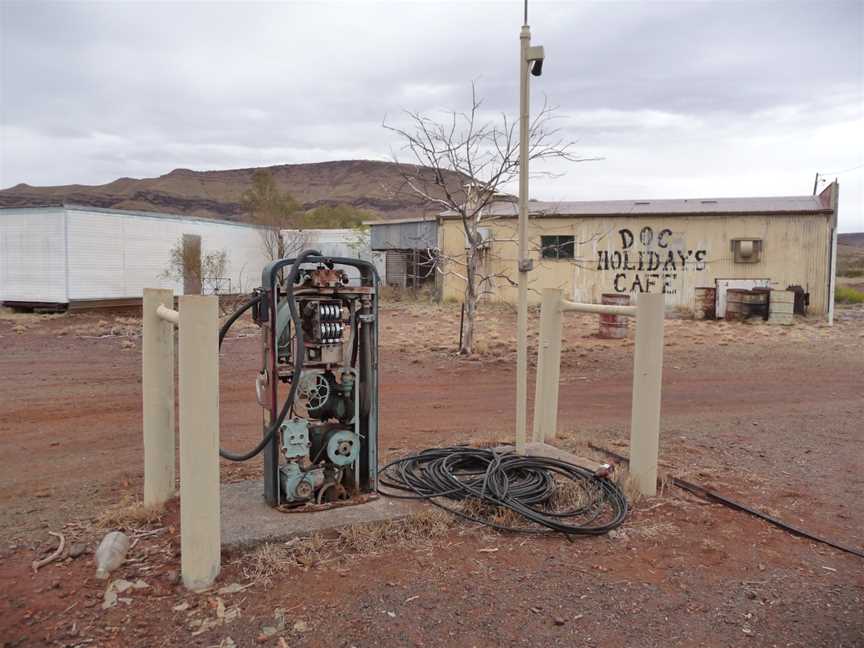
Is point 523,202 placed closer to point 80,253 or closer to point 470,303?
point 470,303

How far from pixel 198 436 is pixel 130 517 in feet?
3.83

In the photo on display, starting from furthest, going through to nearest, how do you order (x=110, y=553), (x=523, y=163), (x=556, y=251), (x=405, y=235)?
1. (x=405, y=235)
2. (x=556, y=251)
3. (x=523, y=163)
4. (x=110, y=553)

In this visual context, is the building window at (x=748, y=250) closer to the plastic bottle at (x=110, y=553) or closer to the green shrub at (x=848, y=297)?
the green shrub at (x=848, y=297)

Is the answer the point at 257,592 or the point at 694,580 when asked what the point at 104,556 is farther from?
the point at 694,580

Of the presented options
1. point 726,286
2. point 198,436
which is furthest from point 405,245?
point 198,436

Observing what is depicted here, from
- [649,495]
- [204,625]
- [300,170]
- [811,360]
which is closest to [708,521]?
[649,495]

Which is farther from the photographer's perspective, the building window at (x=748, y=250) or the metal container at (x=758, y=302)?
the building window at (x=748, y=250)

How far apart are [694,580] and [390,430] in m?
3.58

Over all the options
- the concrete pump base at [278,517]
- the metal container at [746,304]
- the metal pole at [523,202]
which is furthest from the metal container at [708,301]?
the concrete pump base at [278,517]

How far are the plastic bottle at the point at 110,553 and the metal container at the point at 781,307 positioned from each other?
62.7ft

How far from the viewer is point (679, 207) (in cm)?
2427

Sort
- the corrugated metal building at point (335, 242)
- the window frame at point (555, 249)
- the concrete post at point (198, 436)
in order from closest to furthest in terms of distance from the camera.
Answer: the concrete post at point (198, 436) → the window frame at point (555, 249) → the corrugated metal building at point (335, 242)

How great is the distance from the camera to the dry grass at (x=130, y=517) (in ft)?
12.7

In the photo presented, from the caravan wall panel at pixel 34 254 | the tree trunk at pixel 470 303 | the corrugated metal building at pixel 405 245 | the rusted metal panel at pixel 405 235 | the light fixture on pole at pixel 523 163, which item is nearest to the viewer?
the light fixture on pole at pixel 523 163
